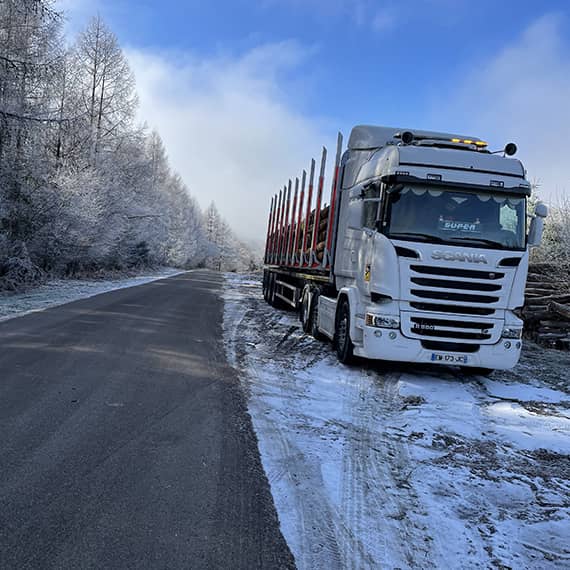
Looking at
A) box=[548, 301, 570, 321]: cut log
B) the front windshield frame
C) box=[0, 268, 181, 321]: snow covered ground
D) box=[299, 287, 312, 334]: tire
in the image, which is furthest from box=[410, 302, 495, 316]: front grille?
box=[0, 268, 181, 321]: snow covered ground

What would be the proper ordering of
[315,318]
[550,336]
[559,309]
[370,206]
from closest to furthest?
1. [370,206]
2. [315,318]
3. [559,309]
4. [550,336]

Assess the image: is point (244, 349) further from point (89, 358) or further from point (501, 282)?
point (501, 282)

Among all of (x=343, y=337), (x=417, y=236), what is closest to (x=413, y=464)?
(x=417, y=236)

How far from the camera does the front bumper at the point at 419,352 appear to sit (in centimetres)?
689

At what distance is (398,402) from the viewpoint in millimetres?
6121

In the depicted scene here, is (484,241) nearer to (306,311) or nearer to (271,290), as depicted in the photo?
(306,311)

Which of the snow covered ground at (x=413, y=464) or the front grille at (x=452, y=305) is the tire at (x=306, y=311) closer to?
the snow covered ground at (x=413, y=464)

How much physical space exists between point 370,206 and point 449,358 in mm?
2647

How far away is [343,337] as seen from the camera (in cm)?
807

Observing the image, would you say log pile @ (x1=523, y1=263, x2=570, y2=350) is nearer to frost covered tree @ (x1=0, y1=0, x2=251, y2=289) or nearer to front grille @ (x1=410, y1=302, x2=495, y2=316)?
front grille @ (x1=410, y1=302, x2=495, y2=316)

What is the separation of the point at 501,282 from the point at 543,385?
1.96 metres

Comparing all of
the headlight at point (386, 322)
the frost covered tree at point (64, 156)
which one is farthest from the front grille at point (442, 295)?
the frost covered tree at point (64, 156)

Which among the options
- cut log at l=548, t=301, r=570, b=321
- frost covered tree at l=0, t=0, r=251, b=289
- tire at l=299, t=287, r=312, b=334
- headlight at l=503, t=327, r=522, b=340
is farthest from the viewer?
frost covered tree at l=0, t=0, r=251, b=289

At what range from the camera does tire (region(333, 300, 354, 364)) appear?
7.78 meters
